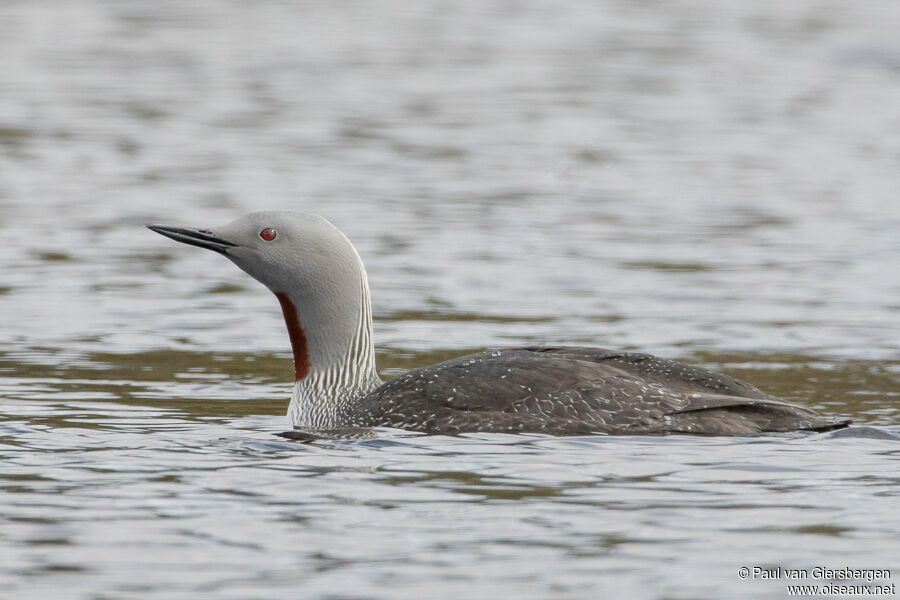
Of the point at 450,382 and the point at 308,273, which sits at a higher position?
the point at 308,273

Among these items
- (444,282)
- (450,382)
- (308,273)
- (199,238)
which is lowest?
(444,282)

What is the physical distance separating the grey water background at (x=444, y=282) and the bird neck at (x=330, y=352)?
0.29 meters

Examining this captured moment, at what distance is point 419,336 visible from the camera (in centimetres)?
1152

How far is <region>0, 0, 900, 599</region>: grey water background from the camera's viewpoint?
680 cm

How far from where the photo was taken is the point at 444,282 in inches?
509

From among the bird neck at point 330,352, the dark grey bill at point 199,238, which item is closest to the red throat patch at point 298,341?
the bird neck at point 330,352

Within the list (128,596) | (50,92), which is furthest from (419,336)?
(50,92)

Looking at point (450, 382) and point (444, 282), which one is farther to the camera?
point (444, 282)

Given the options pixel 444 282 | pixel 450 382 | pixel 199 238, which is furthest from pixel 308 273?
pixel 444 282

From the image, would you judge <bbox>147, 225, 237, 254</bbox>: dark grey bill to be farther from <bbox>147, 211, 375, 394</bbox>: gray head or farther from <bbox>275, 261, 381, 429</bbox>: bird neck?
<bbox>275, 261, 381, 429</bbox>: bird neck

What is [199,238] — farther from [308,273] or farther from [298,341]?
[298,341]

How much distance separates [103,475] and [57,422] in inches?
51.0

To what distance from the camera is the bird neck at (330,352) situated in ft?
30.3

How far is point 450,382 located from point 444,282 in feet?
13.5
